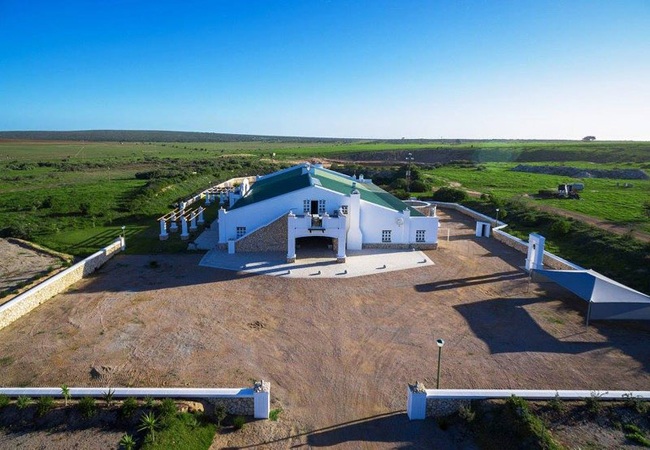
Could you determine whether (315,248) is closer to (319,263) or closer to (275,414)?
(319,263)

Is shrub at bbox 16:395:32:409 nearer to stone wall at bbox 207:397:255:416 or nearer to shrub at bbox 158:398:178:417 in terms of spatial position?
shrub at bbox 158:398:178:417

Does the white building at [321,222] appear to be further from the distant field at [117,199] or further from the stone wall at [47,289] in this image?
the stone wall at [47,289]

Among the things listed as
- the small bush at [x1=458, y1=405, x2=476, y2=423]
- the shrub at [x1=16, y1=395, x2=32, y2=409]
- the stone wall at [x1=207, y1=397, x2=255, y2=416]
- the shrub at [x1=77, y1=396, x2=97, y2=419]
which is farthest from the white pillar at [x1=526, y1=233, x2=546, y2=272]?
the shrub at [x1=16, y1=395, x2=32, y2=409]

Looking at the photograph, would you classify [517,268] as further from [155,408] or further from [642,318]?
[155,408]

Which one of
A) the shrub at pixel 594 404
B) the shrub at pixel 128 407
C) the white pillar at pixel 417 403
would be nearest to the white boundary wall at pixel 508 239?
the shrub at pixel 594 404

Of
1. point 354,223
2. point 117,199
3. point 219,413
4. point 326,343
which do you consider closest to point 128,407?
point 219,413

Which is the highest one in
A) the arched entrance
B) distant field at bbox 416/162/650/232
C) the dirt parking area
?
distant field at bbox 416/162/650/232
